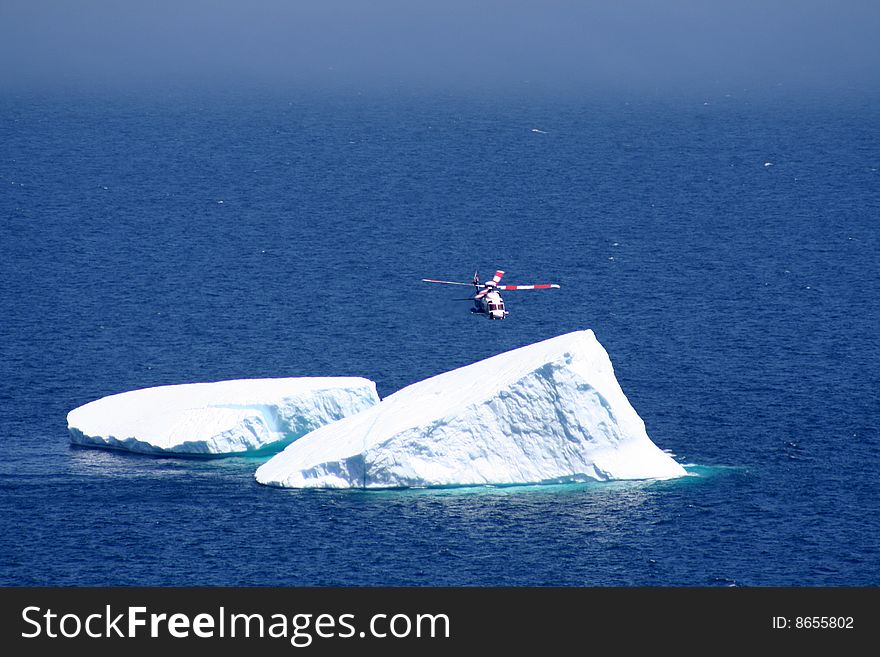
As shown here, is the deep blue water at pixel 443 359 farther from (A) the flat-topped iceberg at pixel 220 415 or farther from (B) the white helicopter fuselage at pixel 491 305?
(B) the white helicopter fuselage at pixel 491 305

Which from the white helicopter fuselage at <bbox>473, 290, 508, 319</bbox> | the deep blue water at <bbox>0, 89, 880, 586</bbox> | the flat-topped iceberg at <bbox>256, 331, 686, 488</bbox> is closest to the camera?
the deep blue water at <bbox>0, 89, 880, 586</bbox>

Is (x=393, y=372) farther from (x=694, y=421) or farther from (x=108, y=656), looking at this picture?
(x=108, y=656)

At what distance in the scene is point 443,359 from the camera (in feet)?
403

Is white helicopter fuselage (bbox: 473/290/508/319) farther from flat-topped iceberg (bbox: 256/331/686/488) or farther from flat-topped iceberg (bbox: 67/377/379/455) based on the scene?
flat-topped iceberg (bbox: 256/331/686/488)

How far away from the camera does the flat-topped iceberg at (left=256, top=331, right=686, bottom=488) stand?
92000 millimetres

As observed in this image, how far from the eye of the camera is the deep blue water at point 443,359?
8344cm

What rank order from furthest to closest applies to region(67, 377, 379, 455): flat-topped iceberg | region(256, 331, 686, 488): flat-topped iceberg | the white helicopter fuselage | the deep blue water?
the white helicopter fuselage
region(67, 377, 379, 455): flat-topped iceberg
region(256, 331, 686, 488): flat-topped iceberg
the deep blue water

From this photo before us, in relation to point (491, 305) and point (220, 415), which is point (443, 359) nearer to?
point (491, 305)

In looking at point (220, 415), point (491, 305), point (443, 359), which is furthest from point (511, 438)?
point (443, 359)

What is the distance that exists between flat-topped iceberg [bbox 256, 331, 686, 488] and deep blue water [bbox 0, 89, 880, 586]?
1.28m

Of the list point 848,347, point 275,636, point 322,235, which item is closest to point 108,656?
point 275,636

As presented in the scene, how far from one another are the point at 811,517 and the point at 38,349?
2466 inches

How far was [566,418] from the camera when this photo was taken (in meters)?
92.7

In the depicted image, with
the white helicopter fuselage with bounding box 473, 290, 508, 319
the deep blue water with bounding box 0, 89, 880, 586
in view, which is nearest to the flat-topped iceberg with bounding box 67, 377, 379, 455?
the deep blue water with bounding box 0, 89, 880, 586
